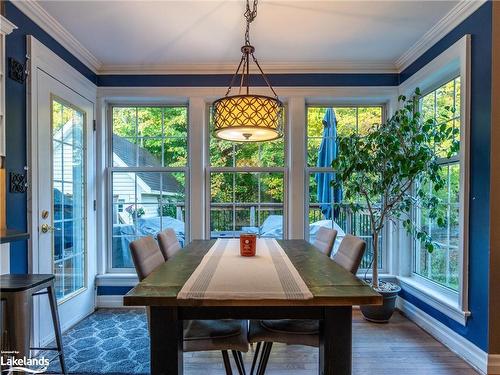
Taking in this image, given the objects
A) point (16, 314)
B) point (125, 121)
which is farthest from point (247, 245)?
point (125, 121)

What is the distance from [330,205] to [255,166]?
36.7 inches

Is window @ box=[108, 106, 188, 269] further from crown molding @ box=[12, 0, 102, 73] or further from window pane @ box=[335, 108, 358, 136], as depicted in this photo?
window pane @ box=[335, 108, 358, 136]

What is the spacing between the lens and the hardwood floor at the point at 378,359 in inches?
83.3

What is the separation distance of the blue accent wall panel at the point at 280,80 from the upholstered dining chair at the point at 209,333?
6.80 feet

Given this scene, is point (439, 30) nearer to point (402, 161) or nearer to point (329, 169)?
point (402, 161)

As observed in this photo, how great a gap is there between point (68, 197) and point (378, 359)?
9.47ft

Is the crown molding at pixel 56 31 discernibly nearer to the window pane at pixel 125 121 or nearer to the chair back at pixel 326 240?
the window pane at pixel 125 121

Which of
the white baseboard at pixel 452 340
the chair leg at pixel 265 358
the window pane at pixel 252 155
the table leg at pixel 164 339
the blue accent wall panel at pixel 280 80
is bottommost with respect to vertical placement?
the white baseboard at pixel 452 340

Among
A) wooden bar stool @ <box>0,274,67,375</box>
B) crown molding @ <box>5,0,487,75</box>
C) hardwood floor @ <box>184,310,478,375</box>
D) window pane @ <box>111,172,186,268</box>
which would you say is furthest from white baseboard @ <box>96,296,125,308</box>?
crown molding @ <box>5,0,487,75</box>

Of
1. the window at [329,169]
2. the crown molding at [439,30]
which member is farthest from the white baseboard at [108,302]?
the crown molding at [439,30]

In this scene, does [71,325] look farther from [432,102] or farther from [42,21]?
[432,102]

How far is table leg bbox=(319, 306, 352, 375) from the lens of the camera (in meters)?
1.34

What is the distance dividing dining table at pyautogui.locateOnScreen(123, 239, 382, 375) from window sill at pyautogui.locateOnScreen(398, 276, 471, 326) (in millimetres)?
1436

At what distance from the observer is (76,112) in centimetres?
298
